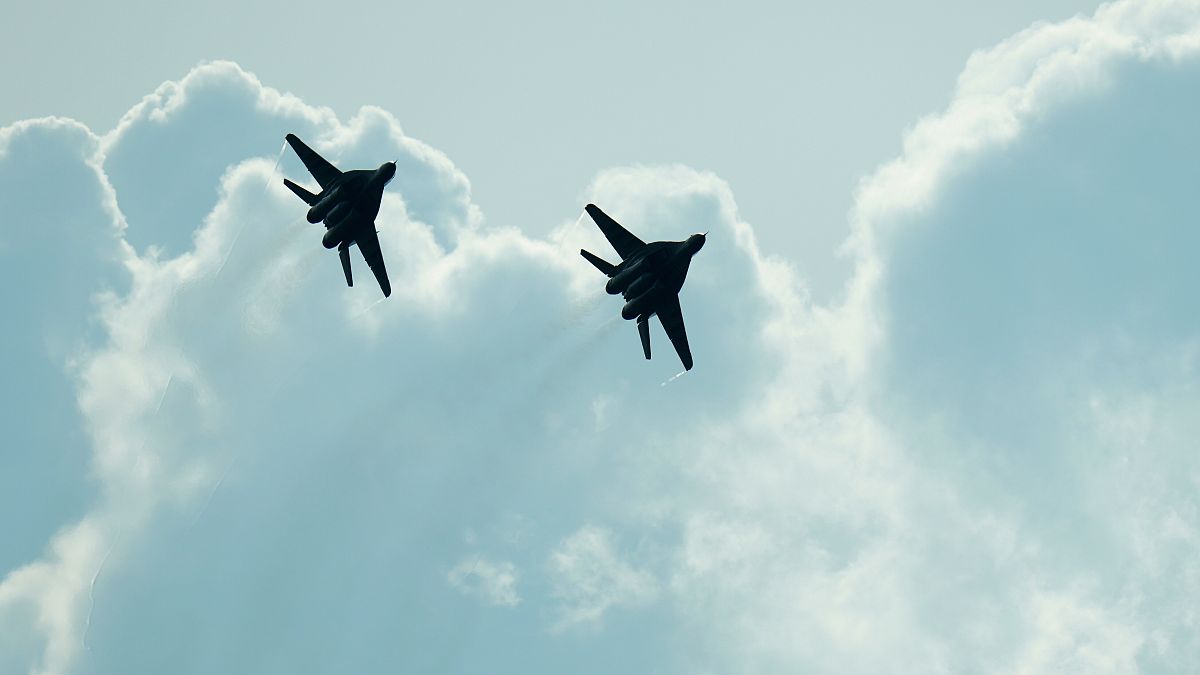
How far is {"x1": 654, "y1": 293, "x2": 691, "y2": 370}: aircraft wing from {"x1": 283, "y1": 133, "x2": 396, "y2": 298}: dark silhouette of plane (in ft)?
88.1

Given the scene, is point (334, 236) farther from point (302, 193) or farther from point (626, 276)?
point (626, 276)

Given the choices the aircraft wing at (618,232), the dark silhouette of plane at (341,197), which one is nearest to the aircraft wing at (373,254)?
the dark silhouette of plane at (341,197)

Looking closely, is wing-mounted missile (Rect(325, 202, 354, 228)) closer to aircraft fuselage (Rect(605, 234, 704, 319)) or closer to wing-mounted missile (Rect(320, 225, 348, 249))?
wing-mounted missile (Rect(320, 225, 348, 249))

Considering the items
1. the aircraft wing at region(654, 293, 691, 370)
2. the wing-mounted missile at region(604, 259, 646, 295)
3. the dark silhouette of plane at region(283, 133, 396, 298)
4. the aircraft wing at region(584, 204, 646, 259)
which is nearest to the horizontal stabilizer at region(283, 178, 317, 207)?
the dark silhouette of plane at region(283, 133, 396, 298)

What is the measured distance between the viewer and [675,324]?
168500 mm

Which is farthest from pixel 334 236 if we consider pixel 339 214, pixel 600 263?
pixel 600 263

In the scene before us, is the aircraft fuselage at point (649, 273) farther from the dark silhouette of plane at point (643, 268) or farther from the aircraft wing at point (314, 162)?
the aircraft wing at point (314, 162)

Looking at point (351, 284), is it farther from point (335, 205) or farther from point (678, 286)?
point (678, 286)

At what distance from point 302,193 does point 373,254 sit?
9.79 meters

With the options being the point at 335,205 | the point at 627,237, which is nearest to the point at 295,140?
the point at 335,205

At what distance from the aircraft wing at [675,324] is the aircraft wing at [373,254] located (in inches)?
1027

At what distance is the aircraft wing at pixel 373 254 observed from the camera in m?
168

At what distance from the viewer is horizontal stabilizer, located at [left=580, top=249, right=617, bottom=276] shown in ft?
527

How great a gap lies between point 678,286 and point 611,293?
6488mm
